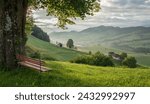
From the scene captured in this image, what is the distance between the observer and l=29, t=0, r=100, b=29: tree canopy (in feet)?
103

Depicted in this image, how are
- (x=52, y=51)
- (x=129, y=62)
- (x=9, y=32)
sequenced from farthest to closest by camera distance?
(x=52, y=51) < (x=129, y=62) < (x=9, y=32)

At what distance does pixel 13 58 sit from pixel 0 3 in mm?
3946

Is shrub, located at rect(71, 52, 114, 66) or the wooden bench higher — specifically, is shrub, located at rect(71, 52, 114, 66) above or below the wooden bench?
below

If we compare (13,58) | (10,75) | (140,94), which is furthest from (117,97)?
(13,58)

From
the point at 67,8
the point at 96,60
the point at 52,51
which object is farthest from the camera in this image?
the point at 52,51

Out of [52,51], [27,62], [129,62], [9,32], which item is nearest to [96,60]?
[129,62]

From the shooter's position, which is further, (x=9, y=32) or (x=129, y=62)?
(x=129, y=62)

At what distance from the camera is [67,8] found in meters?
34.1

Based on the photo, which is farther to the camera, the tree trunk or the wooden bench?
the tree trunk

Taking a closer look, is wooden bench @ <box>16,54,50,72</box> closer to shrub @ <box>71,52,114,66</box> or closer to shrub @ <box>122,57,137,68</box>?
shrub @ <box>71,52,114,66</box>

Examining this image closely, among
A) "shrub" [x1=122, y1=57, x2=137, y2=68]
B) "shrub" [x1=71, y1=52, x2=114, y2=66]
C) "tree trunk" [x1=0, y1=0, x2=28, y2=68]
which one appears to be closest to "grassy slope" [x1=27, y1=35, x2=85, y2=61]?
"shrub" [x1=122, y1=57, x2=137, y2=68]

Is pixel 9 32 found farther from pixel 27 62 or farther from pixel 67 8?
pixel 67 8

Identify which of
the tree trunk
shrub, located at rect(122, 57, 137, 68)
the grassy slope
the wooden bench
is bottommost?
shrub, located at rect(122, 57, 137, 68)

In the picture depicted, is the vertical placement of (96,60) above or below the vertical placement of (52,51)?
above
